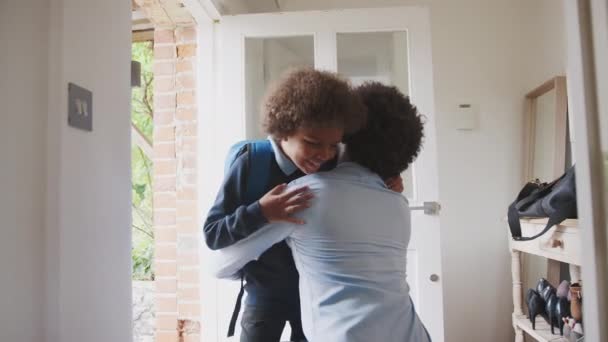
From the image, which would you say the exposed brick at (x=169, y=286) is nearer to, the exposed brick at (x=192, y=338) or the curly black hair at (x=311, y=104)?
the exposed brick at (x=192, y=338)

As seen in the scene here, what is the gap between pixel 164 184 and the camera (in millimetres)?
2139

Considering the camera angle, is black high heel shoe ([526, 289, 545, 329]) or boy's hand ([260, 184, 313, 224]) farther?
black high heel shoe ([526, 289, 545, 329])

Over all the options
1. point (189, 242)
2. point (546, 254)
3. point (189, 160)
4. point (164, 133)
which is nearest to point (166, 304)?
point (189, 242)

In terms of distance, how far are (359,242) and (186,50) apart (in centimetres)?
169

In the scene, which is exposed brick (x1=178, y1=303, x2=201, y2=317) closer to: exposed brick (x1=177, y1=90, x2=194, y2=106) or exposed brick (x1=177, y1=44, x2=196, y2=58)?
exposed brick (x1=177, y1=90, x2=194, y2=106)

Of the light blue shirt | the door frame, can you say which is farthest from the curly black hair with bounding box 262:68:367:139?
the door frame

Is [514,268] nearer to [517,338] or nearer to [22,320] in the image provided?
[517,338]

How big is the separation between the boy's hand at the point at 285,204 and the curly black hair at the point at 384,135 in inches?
6.1

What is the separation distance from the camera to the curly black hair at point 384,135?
33.1 inches

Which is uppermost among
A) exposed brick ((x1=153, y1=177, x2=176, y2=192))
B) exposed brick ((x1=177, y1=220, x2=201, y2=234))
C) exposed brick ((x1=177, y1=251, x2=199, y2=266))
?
exposed brick ((x1=153, y1=177, x2=176, y2=192))

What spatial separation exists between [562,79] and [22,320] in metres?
2.50

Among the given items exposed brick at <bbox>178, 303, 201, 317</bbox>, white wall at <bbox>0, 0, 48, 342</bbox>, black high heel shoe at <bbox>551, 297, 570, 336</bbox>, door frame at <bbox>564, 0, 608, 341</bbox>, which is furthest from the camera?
exposed brick at <bbox>178, 303, 201, 317</bbox>

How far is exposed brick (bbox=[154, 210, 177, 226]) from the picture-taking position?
83.4 inches

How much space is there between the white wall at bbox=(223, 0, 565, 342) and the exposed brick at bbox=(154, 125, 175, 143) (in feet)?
5.08
